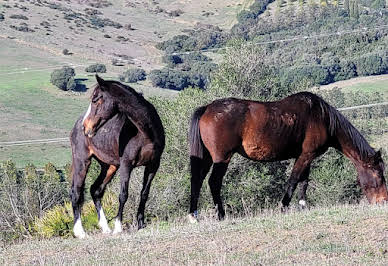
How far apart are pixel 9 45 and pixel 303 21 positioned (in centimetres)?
6217

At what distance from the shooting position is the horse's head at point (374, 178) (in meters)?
13.0

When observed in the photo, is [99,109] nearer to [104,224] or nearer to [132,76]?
[104,224]

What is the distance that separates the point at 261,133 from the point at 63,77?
78898 mm

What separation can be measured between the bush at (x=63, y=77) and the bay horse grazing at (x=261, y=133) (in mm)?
76402

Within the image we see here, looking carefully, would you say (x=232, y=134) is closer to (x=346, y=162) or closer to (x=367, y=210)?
(x=367, y=210)

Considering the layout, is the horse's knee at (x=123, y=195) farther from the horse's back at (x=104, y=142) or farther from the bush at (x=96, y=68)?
the bush at (x=96, y=68)

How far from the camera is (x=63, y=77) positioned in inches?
3501

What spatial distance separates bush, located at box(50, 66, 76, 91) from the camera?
288ft

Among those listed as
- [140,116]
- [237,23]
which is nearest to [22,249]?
[140,116]

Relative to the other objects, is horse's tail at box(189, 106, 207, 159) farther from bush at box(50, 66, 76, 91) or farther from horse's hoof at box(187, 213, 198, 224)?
bush at box(50, 66, 76, 91)

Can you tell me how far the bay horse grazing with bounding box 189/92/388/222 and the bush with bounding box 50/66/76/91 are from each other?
7640 cm

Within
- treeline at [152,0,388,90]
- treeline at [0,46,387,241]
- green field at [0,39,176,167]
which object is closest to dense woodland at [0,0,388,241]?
treeline at [0,46,387,241]

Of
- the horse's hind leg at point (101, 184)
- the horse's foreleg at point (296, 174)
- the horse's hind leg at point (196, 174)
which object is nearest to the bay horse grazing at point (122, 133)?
the horse's hind leg at point (101, 184)

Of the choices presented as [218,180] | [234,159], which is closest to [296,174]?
[218,180]
